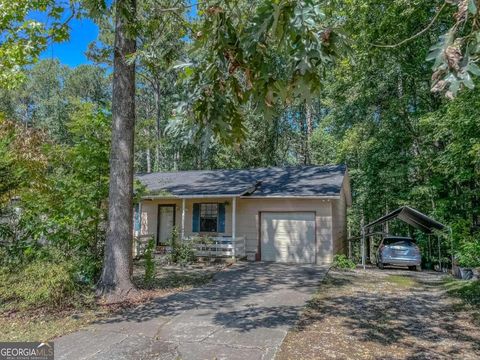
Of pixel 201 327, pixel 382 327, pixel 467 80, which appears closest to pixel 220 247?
pixel 201 327

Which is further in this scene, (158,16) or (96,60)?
(96,60)

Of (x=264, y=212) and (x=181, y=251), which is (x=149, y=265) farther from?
(x=264, y=212)

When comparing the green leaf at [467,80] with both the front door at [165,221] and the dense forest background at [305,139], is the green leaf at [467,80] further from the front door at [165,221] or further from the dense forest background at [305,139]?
the front door at [165,221]

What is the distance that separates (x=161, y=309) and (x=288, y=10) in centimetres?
592

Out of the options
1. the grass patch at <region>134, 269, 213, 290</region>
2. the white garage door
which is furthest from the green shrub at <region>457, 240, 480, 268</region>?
the grass patch at <region>134, 269, 213, 290</region>

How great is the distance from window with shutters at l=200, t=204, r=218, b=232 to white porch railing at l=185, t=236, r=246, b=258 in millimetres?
1220

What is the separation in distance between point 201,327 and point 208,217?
9773 millimetres

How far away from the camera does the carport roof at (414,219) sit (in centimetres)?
1298

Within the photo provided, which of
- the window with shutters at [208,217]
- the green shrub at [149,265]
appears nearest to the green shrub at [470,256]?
the window with shutters at [208,217]

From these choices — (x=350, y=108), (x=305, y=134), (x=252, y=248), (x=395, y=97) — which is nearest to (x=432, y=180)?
(x=395, y=97)

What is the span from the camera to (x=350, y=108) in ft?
64.9

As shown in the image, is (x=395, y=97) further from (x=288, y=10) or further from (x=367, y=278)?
(x=288, y=10)

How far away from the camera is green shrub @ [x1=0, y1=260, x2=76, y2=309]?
6148 millimetres

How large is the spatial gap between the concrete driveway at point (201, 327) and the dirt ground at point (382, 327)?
37 cm
